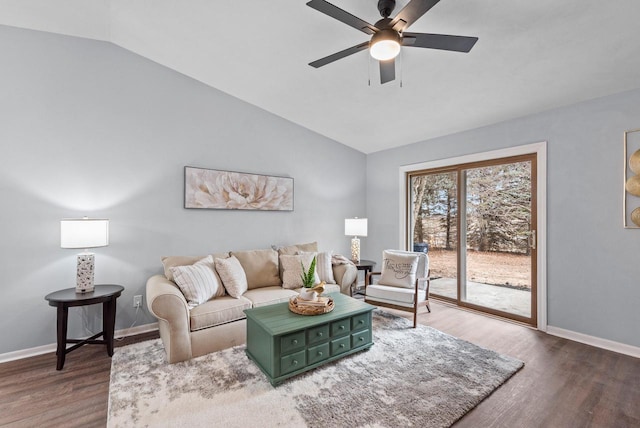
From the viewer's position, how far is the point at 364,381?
232cm

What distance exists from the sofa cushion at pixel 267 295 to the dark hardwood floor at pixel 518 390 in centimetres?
132

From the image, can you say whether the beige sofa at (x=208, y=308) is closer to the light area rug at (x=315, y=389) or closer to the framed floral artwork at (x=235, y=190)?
the light area rug at (x=315, y=389)

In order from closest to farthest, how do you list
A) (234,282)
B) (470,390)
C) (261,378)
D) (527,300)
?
1. (470,390)
2. (261,378)
3. (234,282)
4. (527,300)

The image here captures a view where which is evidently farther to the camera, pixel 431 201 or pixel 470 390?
pixel 431 201

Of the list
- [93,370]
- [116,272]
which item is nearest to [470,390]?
[93,370]

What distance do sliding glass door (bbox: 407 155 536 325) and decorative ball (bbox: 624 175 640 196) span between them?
822 millimetres

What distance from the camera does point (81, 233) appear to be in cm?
272

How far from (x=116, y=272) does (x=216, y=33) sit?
8.93 ft

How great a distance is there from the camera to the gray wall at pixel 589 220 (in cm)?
285

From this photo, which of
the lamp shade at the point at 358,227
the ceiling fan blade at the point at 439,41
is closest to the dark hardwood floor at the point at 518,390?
the lamp shade at the point at 358,227

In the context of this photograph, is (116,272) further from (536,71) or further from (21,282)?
(536,71)

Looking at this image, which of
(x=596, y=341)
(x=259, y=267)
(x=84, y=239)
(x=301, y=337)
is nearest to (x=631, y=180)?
(x=596, y=341)

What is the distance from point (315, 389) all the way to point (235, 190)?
266 cm

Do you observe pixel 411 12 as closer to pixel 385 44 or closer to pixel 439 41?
pixel 385 44
